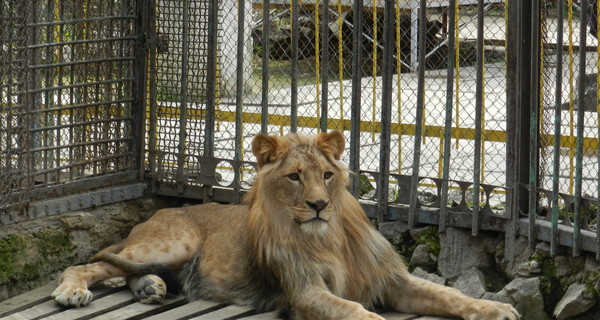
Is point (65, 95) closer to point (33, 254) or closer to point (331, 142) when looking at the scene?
point (33, 254)

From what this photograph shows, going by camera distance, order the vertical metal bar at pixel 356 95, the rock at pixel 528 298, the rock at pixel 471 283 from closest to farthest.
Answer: the rock at pixel 528 298 → the rock at pixel 471 283 → the vertical metal bar at pixel 356 95

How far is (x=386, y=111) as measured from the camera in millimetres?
6785

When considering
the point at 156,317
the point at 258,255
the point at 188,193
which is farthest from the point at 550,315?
the point at 188,193

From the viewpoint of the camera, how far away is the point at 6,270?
676 cm

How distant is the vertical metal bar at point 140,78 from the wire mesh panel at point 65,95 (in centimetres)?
3

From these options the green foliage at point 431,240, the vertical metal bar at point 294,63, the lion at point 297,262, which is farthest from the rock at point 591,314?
the vertical metal bar at point 294,63

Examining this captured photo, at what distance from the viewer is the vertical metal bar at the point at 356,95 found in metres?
6.80

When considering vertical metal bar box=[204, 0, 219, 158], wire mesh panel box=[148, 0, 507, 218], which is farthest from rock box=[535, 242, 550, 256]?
vertical metal bar box=[204, 0, 219, 158]

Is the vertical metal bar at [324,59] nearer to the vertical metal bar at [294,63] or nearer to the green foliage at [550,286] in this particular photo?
the vertical metal bar at [294,63]

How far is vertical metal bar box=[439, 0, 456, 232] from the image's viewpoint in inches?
254

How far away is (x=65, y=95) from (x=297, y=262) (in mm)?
2565

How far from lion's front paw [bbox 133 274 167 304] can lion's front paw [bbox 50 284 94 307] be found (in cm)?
28

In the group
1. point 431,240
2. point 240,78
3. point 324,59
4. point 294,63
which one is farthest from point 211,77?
point 431,240

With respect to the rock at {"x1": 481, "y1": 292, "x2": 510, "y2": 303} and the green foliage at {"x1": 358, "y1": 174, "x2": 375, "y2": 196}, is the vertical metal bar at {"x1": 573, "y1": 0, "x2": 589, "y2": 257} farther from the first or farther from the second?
the green foliage at {"x1": 358, "y1": 174, "x2": 375, "y2": 196}
